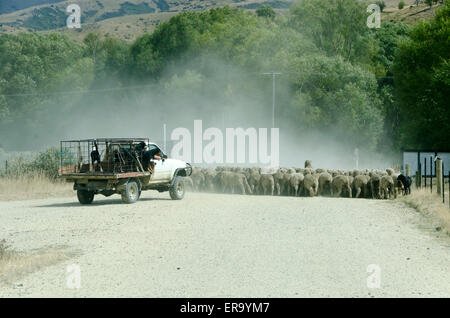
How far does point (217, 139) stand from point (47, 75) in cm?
3293

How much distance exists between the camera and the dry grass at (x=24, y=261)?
383 inches

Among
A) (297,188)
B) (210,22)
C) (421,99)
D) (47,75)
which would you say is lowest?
(297,188)

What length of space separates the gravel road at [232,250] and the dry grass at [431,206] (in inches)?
15.5

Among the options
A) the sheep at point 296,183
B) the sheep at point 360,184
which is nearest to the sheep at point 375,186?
the sheep at point 360,184

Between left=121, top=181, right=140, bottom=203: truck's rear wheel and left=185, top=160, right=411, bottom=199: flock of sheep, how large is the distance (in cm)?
809

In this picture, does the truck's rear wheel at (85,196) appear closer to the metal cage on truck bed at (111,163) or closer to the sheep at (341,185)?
the metal cage on truck bed at (111,163)

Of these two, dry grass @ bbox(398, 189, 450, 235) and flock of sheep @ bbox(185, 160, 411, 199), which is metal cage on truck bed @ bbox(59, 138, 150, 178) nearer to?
flock of sheep @ bbox(185, 160, 411, 199)

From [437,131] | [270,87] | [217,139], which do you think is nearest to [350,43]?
[270,87]

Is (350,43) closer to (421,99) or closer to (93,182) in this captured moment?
(421,99)

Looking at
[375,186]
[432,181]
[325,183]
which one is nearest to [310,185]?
[325,183]

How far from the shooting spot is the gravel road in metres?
8.63

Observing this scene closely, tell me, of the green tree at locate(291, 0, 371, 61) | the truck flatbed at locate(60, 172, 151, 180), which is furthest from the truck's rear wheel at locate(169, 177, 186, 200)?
the green tree at locate(291, 0, 371, 61)

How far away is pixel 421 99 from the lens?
52.6 metres
